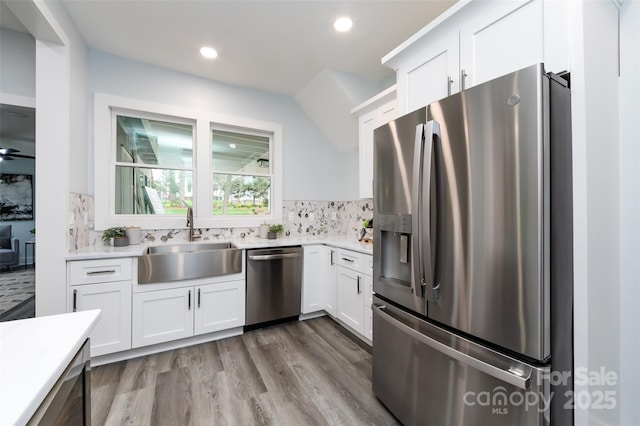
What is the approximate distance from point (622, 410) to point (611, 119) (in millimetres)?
1300

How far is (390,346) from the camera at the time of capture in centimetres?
148

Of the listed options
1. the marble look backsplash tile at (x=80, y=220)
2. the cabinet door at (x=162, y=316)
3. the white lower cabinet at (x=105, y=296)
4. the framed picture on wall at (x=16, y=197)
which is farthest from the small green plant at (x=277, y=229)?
the framed picture on wall at (x=16, y=197)

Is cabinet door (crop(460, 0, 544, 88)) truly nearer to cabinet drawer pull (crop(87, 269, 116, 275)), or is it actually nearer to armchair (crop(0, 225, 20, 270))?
cabinet drawer pull (crop(87, 269, 116, 275))

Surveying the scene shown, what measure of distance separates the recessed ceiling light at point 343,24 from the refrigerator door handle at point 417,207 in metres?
1.43

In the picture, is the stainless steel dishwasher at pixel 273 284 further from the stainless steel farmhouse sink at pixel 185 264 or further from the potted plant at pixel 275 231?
the potted plant at pixel 275 231

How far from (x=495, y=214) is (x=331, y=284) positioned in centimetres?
204

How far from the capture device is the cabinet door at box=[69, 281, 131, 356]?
1.95m

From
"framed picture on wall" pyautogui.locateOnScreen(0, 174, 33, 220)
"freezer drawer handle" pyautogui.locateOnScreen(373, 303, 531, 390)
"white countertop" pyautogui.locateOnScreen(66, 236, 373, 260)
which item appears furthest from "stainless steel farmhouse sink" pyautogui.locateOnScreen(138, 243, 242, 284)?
"framed picture on wall" pyautogui.locateOnScreen(0, 174, 33, 220)

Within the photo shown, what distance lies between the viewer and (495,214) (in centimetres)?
101

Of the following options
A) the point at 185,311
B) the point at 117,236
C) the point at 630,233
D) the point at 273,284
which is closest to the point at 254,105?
the point at 117,236

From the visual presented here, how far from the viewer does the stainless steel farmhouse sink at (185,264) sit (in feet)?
6.99

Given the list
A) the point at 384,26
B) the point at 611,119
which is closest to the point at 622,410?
the point at 611,119

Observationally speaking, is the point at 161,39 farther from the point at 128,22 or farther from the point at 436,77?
the point at 436,77

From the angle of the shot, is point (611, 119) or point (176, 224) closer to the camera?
point (611, 119)
